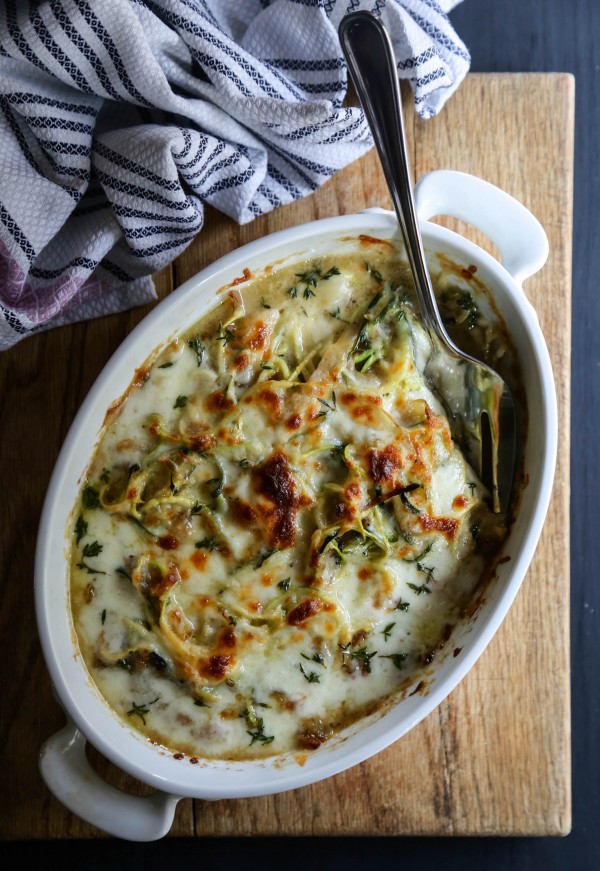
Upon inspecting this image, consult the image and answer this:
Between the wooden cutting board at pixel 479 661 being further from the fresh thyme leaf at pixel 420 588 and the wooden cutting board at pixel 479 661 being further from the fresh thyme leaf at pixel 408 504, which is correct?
the fresh thyme leaf at pixel 408 504

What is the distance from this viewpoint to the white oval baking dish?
2.06 m

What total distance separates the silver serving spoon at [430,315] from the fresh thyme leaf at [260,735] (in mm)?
839

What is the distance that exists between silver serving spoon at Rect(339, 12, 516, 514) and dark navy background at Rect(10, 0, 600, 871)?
0.77 metres

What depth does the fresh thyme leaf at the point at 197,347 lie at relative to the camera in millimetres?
2201

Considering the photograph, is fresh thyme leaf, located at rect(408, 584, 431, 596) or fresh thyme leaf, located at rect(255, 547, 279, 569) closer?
fresh thyme leaf, located at rect(255, 547, 279, 569)

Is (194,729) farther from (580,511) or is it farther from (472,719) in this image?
(580,511)

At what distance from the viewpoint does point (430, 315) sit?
2.18m

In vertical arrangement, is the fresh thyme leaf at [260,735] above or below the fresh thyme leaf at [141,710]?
below

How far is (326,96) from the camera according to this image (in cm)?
232

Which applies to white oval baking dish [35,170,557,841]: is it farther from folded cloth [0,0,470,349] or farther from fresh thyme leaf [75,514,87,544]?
folded cloth [0,0,470,349]

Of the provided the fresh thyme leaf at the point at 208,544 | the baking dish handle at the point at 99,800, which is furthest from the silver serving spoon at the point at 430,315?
the baking dish handle at the point at 99,800

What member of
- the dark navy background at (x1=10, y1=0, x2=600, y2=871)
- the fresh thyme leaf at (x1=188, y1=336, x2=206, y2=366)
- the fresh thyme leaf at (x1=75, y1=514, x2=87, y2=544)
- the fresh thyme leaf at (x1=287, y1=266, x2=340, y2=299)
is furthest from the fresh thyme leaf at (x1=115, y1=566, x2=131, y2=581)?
the dark navy background at (x1=10, y1=0, x2=600, y2=871)

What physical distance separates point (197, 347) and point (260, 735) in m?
1.02

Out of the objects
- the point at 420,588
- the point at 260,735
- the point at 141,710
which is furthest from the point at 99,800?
the point at 420,588
